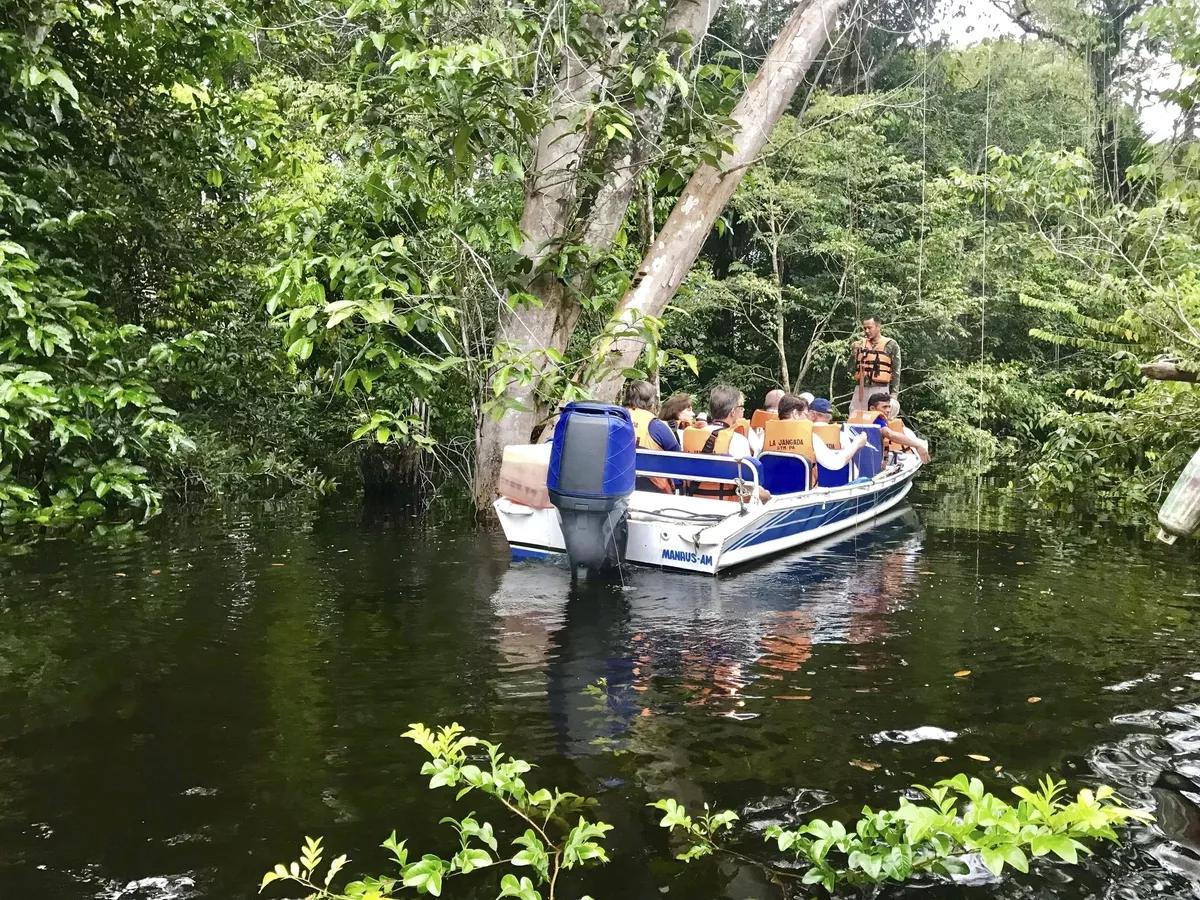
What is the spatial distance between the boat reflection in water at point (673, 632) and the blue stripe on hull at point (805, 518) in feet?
0.91

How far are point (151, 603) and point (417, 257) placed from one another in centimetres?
Result: 535

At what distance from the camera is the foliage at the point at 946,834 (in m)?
2.36

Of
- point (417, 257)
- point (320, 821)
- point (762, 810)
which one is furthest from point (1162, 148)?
point (320, 821)

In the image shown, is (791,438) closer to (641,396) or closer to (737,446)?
(737,446)

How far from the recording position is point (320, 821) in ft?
11.2

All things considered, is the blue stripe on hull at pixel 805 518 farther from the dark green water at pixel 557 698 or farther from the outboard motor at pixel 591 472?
the outboard motor at pixel 591 472

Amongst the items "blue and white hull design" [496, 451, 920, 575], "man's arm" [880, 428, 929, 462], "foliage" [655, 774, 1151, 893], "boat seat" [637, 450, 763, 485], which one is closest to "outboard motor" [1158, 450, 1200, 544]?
"foliage" [655, 774, 1151, 893]

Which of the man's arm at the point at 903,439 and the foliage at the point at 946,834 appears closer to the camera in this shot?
the foliage at the point at 946,834

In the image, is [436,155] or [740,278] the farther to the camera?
[740,278]

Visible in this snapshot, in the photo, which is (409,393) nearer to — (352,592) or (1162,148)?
(352,592)

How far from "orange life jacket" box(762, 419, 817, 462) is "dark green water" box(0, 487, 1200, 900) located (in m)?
1.17

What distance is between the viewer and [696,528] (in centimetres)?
776

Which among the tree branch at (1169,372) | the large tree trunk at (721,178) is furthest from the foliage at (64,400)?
the tree branch at (1169,372)

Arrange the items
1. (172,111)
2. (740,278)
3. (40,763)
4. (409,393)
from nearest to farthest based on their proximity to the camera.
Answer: (40,763) → (172,111) → (409,393) → (740,278)
